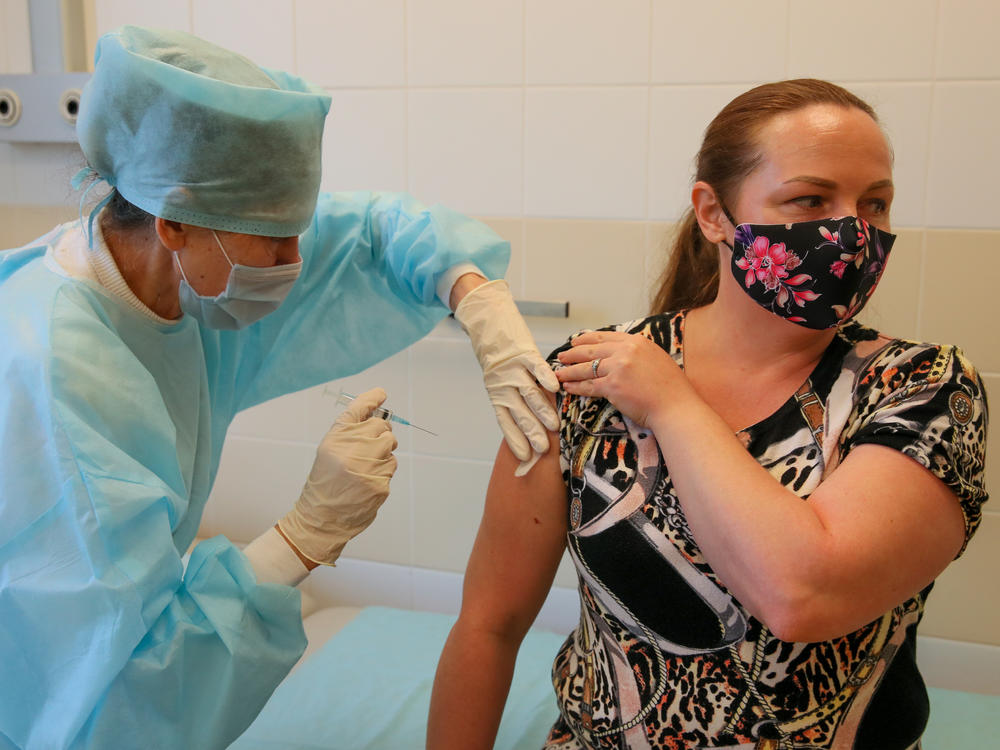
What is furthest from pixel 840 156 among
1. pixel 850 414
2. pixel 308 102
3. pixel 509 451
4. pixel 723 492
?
pixel 308 102

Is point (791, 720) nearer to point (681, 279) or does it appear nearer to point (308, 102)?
point (681, 279)

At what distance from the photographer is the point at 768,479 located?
3.45 ft

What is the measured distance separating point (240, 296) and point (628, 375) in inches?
22.4

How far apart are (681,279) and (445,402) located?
929 mm

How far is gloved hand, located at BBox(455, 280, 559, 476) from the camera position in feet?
4.37

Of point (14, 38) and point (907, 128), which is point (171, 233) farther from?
point (14, 38)

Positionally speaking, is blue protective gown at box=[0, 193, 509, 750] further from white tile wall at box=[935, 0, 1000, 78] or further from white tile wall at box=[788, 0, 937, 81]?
white tile wall at box=[935, 0, 1000, 78]

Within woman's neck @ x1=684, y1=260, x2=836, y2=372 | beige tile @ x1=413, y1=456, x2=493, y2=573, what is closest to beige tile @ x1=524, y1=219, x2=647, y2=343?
beige tile @ x1=413, y1=456, x2=493, y2=573

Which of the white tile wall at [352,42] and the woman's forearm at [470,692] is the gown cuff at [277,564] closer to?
the woman's forearm at [470,692]

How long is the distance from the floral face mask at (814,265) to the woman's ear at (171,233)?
77 cm

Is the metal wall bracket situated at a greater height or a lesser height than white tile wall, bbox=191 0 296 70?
lesser

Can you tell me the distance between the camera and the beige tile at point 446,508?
2.32 m

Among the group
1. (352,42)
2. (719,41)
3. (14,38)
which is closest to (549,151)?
(719,41)

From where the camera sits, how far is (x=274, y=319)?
65.5 inches
